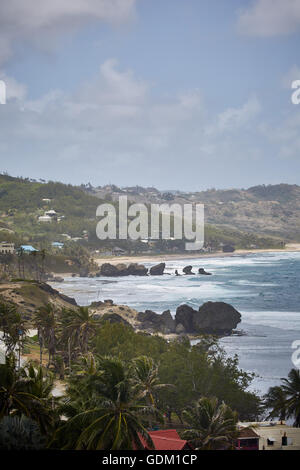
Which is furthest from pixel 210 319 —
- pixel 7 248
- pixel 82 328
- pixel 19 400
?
pixel 7 248

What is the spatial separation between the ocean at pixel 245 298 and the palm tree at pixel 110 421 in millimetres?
32353

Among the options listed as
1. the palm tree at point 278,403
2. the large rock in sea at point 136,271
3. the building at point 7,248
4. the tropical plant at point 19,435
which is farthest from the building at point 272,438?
the large rock in sea at point 136,271

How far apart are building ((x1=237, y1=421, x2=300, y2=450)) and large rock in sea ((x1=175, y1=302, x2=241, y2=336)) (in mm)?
45798

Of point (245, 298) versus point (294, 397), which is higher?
point (294, 397)

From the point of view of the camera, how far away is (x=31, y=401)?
26281 millimetres

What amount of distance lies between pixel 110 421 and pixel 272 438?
16936 mm

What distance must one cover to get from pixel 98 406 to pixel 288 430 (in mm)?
17820

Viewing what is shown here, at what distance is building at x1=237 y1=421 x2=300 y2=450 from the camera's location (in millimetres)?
36844

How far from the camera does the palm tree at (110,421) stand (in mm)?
23859

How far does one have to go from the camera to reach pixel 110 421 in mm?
24656

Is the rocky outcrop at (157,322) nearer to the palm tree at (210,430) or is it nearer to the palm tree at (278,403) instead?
the palm tree at (278,403)

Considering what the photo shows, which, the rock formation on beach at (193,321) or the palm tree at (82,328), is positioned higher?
the palm tree at (82,328)

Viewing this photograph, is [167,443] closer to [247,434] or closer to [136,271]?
[247,434]

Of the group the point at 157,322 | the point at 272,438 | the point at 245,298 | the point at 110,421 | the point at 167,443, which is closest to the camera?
the point at 110,421
